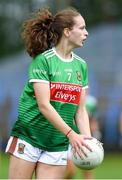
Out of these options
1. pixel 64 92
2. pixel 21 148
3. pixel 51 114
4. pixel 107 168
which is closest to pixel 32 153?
Result: pixel 21 148

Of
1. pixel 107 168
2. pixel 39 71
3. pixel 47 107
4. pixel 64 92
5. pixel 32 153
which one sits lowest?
pixel 107 168

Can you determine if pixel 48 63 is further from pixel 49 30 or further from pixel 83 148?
pixel 83 148

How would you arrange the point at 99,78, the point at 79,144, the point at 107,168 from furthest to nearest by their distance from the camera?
the point at 99,78, the point at 107,168, the point at 79,144

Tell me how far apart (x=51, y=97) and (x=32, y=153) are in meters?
0.49

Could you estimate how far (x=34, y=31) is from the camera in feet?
22.1

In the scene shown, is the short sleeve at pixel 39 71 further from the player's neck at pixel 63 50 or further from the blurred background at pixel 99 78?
the blurred background at pixel 99 78

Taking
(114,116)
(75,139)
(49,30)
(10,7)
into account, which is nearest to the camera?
(75,139)

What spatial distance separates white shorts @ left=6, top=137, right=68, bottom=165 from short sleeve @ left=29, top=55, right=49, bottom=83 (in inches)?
22.0

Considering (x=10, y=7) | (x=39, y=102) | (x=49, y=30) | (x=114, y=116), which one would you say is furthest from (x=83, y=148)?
(x=10, y=7)

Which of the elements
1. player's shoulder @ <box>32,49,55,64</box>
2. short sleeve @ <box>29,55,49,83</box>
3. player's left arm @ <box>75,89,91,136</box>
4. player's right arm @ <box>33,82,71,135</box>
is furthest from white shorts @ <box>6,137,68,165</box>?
player's shoulder @ <box>32,49,55,64</box>

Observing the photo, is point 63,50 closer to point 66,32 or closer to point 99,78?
point 66,32

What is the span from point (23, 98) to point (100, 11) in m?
16.5

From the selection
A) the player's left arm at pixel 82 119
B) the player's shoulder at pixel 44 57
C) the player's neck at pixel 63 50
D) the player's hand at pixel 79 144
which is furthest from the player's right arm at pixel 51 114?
the player's left arm at pixel 82 119

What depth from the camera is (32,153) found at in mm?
6660
